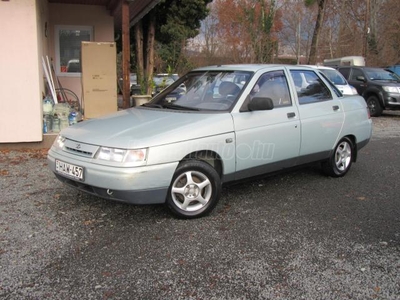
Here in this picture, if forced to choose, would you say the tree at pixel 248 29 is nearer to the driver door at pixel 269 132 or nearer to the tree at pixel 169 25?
the tree at pixel 169 25

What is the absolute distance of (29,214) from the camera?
173 inches

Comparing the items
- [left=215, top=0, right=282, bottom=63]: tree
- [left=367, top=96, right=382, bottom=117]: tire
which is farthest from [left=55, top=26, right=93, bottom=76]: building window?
[left=215, top=0, right=282, bottom=63]: tree

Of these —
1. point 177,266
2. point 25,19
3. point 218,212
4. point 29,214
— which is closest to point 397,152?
point 218,212

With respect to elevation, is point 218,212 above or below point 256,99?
below

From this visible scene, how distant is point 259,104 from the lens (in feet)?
14.8

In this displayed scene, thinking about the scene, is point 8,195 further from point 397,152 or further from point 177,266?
point 397,152

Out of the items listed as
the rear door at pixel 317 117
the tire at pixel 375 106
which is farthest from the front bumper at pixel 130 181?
the tire at pixel 375 106

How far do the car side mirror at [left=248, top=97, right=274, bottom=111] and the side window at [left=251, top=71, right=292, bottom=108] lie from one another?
9.8 inches

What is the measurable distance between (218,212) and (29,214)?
203 centimetres

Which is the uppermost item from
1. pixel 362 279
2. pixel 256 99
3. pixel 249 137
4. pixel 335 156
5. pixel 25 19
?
pixel 25 19

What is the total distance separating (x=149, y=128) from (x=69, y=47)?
27.9ft

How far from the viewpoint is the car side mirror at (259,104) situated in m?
4.52

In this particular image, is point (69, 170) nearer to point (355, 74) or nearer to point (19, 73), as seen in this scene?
point (19, 73)

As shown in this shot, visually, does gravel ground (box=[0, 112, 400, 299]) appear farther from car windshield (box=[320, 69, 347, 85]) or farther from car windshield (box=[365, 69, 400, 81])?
car windshield (box=[365, 69, 400, 81])
